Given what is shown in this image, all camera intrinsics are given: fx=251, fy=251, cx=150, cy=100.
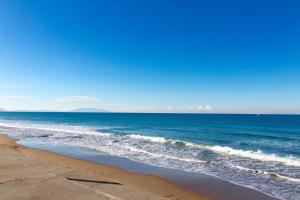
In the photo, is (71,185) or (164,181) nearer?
(71,185)

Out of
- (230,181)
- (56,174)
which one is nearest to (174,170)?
(230,181)

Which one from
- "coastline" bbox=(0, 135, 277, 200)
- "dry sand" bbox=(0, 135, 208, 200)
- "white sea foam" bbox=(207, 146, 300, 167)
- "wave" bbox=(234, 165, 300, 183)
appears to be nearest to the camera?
"dry sand" bbox=(0, 135, 208, 200)

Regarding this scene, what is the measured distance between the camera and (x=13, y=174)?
10.3m

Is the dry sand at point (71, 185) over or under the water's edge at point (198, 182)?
over

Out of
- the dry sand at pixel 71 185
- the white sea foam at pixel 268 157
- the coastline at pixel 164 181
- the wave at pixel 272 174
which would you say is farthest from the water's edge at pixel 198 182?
the white sea foam at pixel 268 157

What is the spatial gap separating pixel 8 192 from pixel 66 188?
5.74 ft

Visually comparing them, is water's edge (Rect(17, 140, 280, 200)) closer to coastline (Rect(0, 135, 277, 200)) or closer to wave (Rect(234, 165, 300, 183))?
coastline (Rect(0, 135, 277, 200))

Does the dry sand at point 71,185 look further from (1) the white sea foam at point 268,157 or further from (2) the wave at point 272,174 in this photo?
(1) the white sea foam at point 268,157

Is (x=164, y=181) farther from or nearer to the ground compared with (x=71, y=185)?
nearer to the ground

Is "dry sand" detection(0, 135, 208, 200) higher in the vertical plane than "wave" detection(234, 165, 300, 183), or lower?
higher

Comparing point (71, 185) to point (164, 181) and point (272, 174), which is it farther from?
point (272, 174)

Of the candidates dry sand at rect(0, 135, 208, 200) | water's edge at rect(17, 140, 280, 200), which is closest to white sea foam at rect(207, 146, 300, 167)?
water's edge at rect(17, 140, 280, 200)

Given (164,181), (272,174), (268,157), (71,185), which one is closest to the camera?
(71,185)

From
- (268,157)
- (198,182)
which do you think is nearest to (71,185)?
(198,182)
